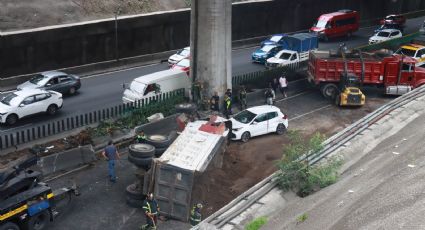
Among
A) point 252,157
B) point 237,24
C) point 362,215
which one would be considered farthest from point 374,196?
point 237,24

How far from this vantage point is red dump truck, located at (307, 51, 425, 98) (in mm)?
35312

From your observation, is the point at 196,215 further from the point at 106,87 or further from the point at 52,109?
the point at 106,87

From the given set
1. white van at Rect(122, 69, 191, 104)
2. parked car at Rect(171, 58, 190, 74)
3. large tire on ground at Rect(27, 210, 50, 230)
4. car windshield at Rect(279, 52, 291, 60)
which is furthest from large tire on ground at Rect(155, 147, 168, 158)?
car windshield at Rect(279, 52, 291, 60)

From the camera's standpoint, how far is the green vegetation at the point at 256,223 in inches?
737

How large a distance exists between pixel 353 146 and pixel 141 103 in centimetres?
1215

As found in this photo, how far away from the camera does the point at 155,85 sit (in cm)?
3325

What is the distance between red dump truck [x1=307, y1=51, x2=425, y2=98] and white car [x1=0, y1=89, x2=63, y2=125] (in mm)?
16245

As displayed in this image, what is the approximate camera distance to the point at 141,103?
3169 cm

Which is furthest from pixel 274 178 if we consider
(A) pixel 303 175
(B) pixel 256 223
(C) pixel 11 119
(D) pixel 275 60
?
(D) pixel 275 60

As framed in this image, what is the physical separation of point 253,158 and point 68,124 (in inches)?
368

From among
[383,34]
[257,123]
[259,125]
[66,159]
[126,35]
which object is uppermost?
[126,35]

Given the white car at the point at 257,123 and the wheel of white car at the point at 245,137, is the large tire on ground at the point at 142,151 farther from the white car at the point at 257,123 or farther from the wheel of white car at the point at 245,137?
the wheel of white car at the point at 245,137

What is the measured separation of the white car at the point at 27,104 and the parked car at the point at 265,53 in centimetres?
1865

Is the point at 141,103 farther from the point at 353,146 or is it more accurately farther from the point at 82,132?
the point at 353,146
